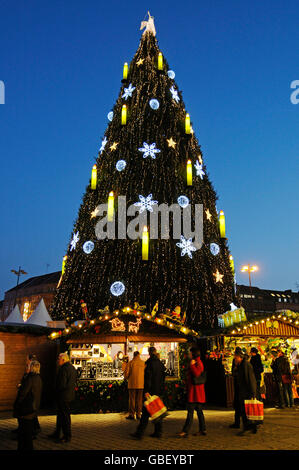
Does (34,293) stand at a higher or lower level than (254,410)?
higher

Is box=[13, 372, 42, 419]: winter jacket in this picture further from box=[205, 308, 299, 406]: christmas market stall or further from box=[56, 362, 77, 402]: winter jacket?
box=[205, 308, 299, 406]: christmas market stall

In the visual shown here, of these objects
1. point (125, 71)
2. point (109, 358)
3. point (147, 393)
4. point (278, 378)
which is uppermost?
point (125, 71)

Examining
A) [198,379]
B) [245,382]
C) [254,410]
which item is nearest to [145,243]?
[245,382]

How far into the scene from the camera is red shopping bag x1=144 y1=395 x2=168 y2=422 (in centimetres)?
719

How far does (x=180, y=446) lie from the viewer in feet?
21.8

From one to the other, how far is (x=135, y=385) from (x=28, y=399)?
16.0ft

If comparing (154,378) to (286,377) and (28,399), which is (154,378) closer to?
(28,399)

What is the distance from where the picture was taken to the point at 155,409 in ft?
23.7

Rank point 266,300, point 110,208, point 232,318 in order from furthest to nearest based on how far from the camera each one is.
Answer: point 266,300 → point 110,208 → point 232,318

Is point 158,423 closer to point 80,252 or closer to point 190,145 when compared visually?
point 80,252

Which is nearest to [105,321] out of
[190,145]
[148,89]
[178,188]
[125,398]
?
[125,398]

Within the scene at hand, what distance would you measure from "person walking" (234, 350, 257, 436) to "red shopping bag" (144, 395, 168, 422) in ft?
6.31

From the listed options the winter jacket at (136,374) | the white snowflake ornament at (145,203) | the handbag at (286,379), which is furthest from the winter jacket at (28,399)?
the white snowflake ornament at (145,203)

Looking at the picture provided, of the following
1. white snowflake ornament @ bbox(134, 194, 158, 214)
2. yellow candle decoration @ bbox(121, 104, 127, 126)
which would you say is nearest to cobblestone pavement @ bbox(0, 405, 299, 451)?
white snowflake ornament @ bbox(134, 194, 158, 214)
